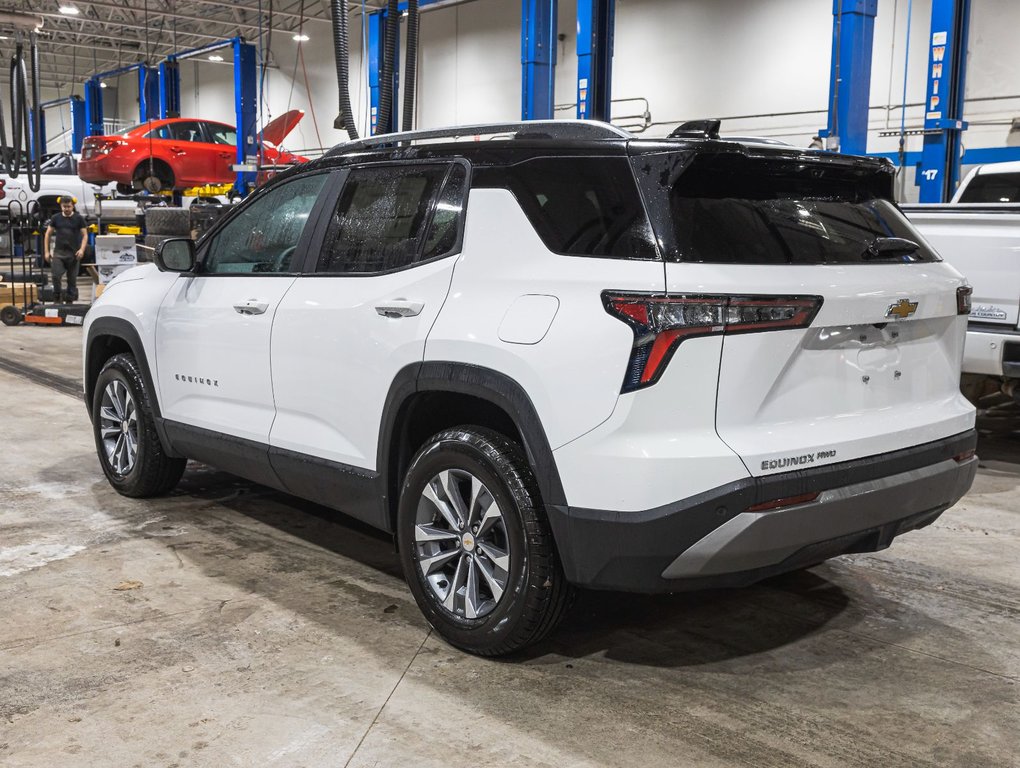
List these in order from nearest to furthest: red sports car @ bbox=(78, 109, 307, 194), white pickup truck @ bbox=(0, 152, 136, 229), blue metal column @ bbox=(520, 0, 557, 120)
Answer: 1. blue metal column @ bbox=(520, 0, 557, 120)
2. red sports car @ bbox=(78, 109, 307, 194)
3. white pickup truck @ bbox=(0, 152, 136, 229)

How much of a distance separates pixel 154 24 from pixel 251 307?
107 ft

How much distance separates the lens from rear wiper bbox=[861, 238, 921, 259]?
3.41m

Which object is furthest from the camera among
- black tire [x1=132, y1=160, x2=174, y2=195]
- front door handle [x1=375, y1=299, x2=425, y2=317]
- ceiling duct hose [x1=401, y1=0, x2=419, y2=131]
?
black tire [x1=132, y1=160, x2=174, y2=195]

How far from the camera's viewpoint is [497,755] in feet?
9.52

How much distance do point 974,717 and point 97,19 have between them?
33.8 metres

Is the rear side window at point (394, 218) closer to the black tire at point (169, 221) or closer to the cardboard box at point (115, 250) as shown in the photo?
the black tire at point (169, 221)

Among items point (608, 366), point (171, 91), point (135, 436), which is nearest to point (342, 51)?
point (135, 436)

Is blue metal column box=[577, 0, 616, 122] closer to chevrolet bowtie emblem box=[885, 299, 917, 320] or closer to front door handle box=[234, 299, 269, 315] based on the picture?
front door handle box=[234, 299, 269, 315]

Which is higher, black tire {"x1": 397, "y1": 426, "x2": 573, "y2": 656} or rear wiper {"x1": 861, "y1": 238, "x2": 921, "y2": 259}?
rear wiper {"x1": 861, "y1": 238, "x2": 921, "y2": 259}

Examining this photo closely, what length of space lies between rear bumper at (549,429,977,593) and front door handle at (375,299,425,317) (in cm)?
94

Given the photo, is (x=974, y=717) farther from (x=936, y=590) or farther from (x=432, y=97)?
(x=432, y=97)

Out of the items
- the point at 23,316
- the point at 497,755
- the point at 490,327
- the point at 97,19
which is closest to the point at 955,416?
the point at 490,327

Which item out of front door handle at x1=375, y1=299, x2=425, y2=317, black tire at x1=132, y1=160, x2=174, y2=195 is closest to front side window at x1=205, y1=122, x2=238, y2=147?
black tire at x1=132, y1=160, x2=174, y2=195

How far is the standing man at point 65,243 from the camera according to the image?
1611 cm
